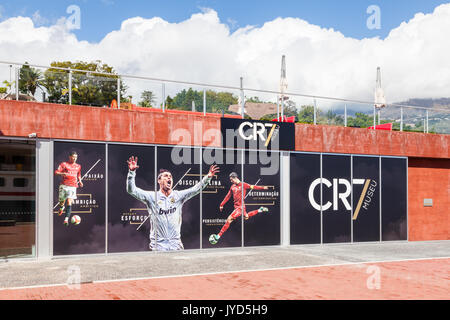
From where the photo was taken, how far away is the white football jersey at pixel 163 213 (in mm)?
16062

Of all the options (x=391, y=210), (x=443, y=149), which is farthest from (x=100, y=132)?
(x=443, y=149)

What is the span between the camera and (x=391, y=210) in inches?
808

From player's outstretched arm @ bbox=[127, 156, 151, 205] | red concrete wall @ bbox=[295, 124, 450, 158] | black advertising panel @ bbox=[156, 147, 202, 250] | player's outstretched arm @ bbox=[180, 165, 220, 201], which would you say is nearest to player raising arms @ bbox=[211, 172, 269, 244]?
player's outstretched arm @ bbox=[180, 165, 220, 201]

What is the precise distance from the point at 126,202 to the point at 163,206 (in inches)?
54.5

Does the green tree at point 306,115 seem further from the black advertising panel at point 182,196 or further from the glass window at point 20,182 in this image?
the glass window at point 20,182

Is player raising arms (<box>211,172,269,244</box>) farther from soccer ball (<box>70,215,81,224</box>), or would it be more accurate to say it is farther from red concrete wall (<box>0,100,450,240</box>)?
soccer ball (<box>70,215,81,224</box>)

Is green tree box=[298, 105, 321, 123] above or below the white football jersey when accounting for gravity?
above

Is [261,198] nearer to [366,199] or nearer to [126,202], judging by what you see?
[366,199]

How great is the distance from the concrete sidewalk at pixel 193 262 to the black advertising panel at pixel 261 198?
0.59 m

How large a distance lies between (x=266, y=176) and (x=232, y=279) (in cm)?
734

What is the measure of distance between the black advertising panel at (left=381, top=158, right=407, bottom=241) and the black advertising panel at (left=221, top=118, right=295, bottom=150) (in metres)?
5.22

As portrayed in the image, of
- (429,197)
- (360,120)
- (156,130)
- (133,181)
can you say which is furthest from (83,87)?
(429,197)

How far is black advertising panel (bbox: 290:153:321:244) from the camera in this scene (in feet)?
60.9

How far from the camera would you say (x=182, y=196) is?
16.7 m
